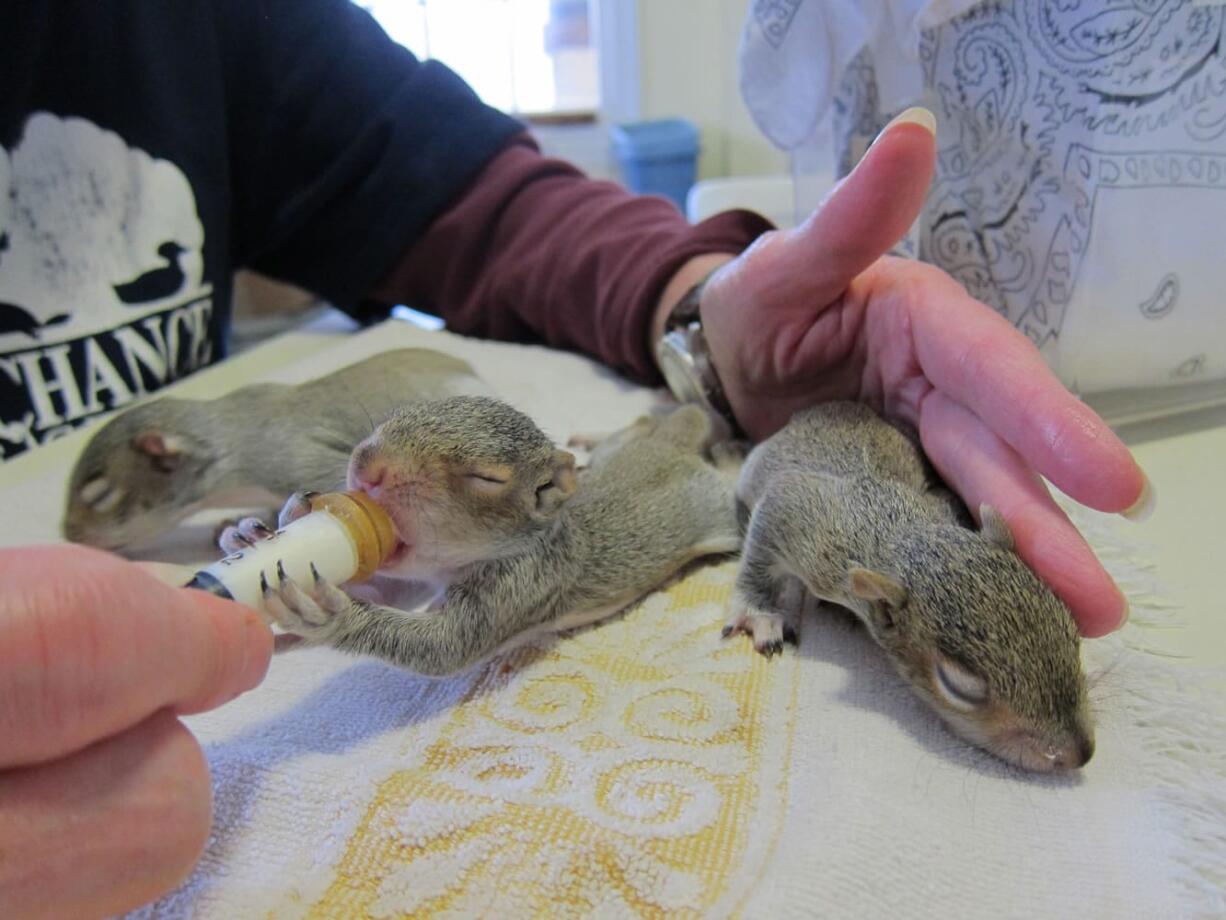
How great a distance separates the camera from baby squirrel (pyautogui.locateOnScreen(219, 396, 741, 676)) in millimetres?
887

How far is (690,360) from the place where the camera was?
153 centimetres

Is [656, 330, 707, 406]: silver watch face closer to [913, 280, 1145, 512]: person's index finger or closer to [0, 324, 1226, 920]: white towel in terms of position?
[913, 280, 1145, 512]: person's index finger

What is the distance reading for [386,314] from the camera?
2.13 metres

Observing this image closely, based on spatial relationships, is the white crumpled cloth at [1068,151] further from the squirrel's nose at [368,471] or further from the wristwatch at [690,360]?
the squirrel's nose at [368,471]

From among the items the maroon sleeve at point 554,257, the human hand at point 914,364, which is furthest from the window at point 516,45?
the human hand at point 914,364

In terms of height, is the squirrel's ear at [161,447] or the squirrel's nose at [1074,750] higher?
the squirrel's ear at [161,447]

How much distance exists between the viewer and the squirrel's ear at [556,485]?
99 cm

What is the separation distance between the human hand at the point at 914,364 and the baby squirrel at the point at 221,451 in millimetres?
478

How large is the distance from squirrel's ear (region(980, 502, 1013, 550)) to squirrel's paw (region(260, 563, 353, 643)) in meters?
0.61

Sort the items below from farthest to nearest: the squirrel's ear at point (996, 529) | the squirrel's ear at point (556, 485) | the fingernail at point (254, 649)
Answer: the squirrel's ear at point (556, 485) < the squirrel's ear at point (996, 529) < the fingernail at point (254, 649)

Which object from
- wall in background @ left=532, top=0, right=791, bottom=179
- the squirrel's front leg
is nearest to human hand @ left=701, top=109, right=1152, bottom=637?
the squirrel's front leg

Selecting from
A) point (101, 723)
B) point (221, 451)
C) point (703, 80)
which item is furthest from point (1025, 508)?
point (703, 80)

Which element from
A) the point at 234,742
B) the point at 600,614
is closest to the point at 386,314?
the point at 600,614

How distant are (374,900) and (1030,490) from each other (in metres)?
0.71
